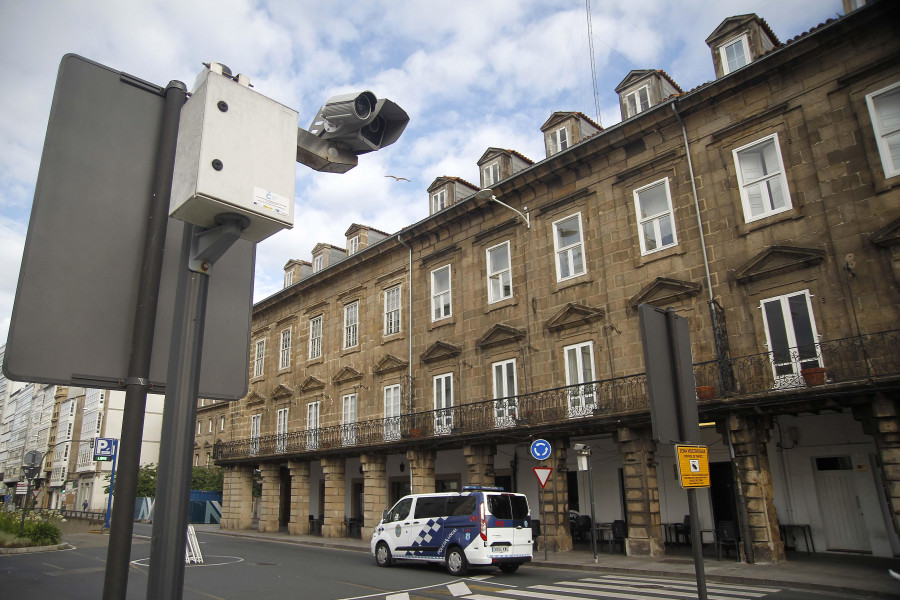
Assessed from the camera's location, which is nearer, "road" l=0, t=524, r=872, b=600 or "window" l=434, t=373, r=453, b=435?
"road" l=0, t=524, r=872, b=600

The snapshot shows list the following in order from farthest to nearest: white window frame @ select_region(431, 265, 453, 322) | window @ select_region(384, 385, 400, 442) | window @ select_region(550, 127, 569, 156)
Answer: window @ select_region(384, 385, 400, 442)
white window frame @ select_region(431, 265, 453, 322)
window @ select_region(550, 127, 569, 156)

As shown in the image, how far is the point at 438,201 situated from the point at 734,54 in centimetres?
1414

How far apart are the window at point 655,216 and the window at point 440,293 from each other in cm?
938

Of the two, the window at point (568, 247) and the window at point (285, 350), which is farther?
the window at point (285, 350)

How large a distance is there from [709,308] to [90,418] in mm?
73783

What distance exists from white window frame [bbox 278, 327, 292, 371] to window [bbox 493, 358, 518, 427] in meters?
17.3

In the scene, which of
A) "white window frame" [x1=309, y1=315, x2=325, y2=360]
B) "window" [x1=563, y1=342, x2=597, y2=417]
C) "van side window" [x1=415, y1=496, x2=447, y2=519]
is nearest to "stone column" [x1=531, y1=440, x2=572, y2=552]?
"window" [x1=563, y1=342, x2=597, y2=417]

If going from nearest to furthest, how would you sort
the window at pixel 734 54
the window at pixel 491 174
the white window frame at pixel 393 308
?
the window at pixel 734 54
the window at pixel 491 174
the white window frame at pixel 393 308

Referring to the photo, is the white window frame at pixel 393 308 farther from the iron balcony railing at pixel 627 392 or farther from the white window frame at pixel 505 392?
the white window frame at pixel 505 392

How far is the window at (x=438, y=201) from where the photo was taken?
29203 millimetres

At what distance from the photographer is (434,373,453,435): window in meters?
25.1

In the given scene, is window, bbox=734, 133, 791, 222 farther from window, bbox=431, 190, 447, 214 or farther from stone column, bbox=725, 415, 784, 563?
window, bbox=431, 190, 447, 214

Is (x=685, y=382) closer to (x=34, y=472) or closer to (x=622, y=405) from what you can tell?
(x=622, y=405)

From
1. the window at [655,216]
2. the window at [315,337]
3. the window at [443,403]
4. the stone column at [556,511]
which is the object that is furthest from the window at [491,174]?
the window at [315,337]
